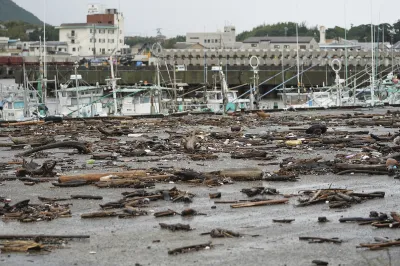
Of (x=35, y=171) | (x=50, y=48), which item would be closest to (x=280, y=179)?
(x=35, y=171)

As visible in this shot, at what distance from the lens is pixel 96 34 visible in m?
159

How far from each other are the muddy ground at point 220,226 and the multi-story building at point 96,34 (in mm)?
134721

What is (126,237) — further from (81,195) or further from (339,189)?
(339,189)

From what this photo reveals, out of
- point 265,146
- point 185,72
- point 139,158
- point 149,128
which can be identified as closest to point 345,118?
point 149,128

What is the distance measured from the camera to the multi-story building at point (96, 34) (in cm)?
15712

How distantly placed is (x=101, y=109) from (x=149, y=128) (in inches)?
905

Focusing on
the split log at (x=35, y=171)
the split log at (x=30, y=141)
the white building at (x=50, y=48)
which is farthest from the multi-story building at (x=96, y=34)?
the split log at (x=35, y=171)

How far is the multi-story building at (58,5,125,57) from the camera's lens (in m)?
157

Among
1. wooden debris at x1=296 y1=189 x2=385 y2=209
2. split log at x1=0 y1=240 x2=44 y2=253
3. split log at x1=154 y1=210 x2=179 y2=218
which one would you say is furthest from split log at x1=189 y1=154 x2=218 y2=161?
split log at x1=0 y1=240 x2=44 y2=253

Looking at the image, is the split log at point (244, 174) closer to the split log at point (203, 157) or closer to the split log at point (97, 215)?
the split log at point (203, 157)

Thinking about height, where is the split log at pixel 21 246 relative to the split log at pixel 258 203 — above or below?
below

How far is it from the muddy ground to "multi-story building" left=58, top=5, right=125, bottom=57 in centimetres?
13472

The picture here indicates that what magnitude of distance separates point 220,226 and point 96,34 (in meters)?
149

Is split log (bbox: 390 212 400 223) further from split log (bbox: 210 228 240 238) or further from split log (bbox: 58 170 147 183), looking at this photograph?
split log (bbox: 58 170 147 183)
